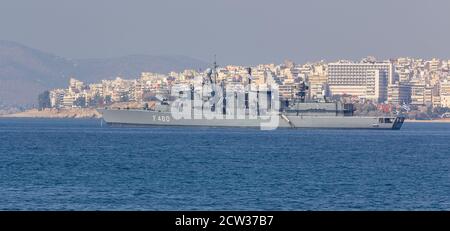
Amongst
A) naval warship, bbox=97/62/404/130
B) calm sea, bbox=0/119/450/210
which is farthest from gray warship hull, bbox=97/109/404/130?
calm sea, bbox=0/119/450/210

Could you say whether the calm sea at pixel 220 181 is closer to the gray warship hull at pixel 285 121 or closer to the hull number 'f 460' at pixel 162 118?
the gray warship hull at pixel 285 121

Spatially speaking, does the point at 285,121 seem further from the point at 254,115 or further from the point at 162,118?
the point at 162,118

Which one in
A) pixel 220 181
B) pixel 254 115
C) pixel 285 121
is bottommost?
pixel 285 121

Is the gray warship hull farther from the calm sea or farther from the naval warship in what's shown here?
the calm sea

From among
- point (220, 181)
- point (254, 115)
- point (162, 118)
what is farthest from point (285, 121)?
point (220, 181)

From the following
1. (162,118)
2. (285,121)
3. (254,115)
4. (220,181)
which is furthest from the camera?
(254,115)

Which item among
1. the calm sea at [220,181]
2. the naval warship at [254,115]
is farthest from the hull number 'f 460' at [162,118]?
the calm sea at [220,181]

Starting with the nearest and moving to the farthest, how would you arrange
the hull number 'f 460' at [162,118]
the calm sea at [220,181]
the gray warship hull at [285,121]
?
the calm sea at [220,181] → the gray warship hull at [285,121] → the hull number 'f 460' at [162,118]

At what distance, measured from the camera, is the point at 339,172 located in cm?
3769

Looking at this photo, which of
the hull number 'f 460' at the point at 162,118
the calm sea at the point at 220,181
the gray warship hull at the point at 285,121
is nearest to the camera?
the calm sea at the point at 220,181

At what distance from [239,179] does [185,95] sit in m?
94.2
